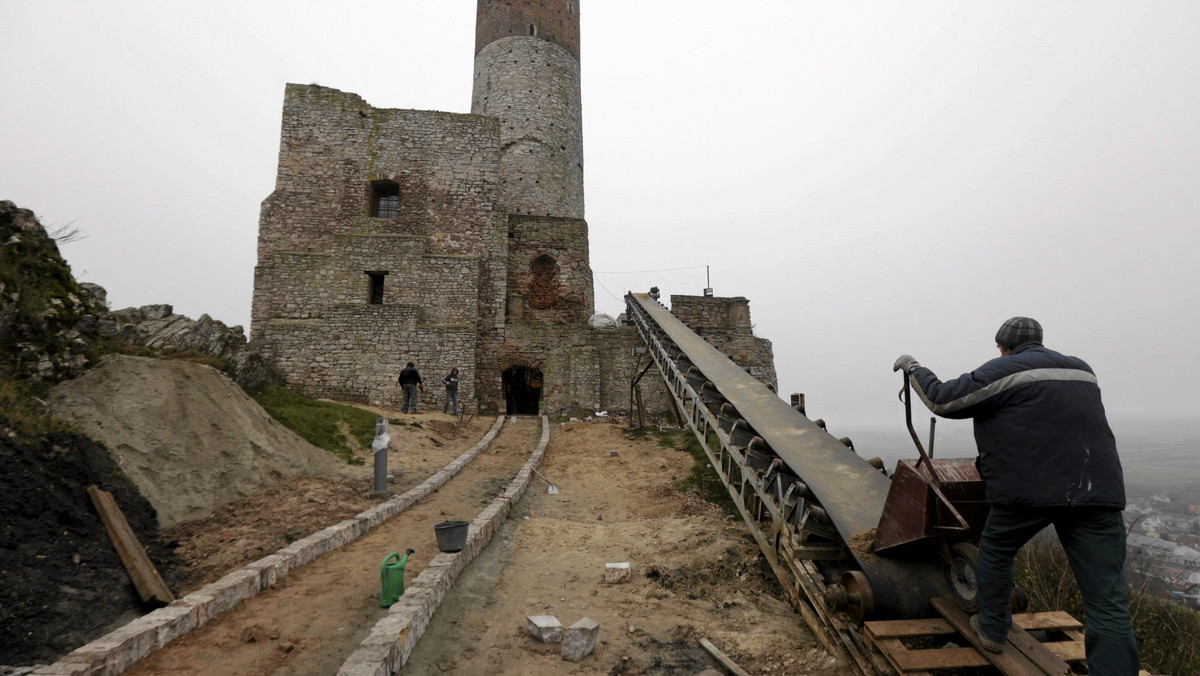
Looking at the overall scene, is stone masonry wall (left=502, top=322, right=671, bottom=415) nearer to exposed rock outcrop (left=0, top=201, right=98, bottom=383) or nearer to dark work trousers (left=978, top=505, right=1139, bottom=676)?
exposed rock outcrop (left=0, top=201, right=98, bottom=383)

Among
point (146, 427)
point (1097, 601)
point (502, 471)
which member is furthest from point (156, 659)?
point (502, 471)

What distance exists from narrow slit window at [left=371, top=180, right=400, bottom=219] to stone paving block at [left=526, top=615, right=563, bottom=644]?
16.9 m

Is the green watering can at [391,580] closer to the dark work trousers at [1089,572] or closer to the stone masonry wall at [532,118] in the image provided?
the dark work trousers at [1089,572]

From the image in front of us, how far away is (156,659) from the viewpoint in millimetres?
2898

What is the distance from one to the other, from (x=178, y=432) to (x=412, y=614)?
14.8 ft

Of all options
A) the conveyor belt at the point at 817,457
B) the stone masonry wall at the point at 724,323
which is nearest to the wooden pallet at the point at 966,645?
the conveyor belt at the point at 817,457

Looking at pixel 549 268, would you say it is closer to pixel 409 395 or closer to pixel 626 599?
pixel 409 395

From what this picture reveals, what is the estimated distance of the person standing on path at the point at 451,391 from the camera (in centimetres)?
1430

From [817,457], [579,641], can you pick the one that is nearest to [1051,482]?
[817,457]

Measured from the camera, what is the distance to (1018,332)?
282 cm

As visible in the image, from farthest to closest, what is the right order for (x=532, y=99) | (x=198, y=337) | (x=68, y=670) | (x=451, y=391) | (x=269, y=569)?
1. (x=532, y=99)
2. (x=451, y=391)
3. (x=198, y=337)
4. (x=269, y=569)
5. (x=68, y=670)

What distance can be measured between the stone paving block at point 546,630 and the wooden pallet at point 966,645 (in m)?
1.76

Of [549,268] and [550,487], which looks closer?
[550,487]

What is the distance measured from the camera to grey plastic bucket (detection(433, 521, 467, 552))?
170 inches
